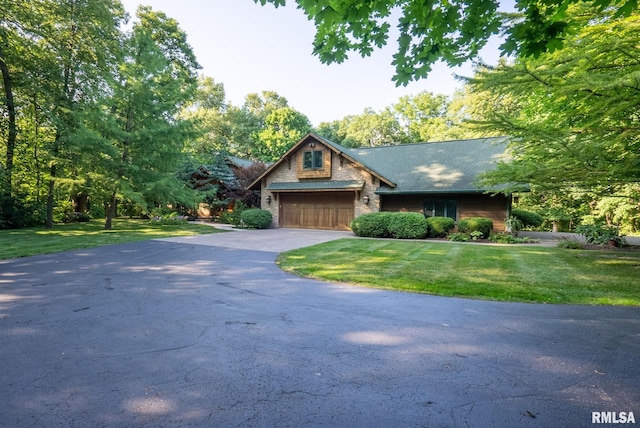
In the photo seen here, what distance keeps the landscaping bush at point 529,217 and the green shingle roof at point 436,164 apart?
4.83 meters

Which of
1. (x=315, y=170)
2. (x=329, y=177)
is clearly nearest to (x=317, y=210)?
(x=329, y=177)

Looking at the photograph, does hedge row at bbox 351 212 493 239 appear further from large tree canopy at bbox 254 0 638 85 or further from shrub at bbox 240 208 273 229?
large tree canopy at bbox 254 0 638 85

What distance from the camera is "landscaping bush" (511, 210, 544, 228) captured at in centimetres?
1953

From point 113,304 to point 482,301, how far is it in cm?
585

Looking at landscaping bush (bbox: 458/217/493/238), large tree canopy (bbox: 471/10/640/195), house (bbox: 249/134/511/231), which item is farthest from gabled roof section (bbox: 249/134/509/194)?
large tree canopy (bbox: 471/10/640/195)

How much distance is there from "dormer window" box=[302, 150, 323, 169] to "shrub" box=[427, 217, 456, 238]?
7708 millimetres

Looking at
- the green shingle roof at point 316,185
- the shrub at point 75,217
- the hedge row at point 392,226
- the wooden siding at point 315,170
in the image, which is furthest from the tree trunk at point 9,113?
the hedge row at point 392,226

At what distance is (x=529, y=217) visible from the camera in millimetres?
19625

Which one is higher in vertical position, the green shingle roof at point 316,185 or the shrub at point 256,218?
the green shingle roof at point 316,185

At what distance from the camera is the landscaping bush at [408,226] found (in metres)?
14.5

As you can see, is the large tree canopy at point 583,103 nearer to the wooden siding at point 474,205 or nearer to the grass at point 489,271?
the grass at point 489,271

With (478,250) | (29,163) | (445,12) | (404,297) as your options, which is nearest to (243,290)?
(404,297)

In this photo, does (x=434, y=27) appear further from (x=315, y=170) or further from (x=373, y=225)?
(x=315, y=170)

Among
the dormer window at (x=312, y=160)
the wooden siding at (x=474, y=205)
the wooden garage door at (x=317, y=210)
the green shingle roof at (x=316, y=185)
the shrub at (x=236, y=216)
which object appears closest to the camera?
the wooden siding at (x=474, y=205)
